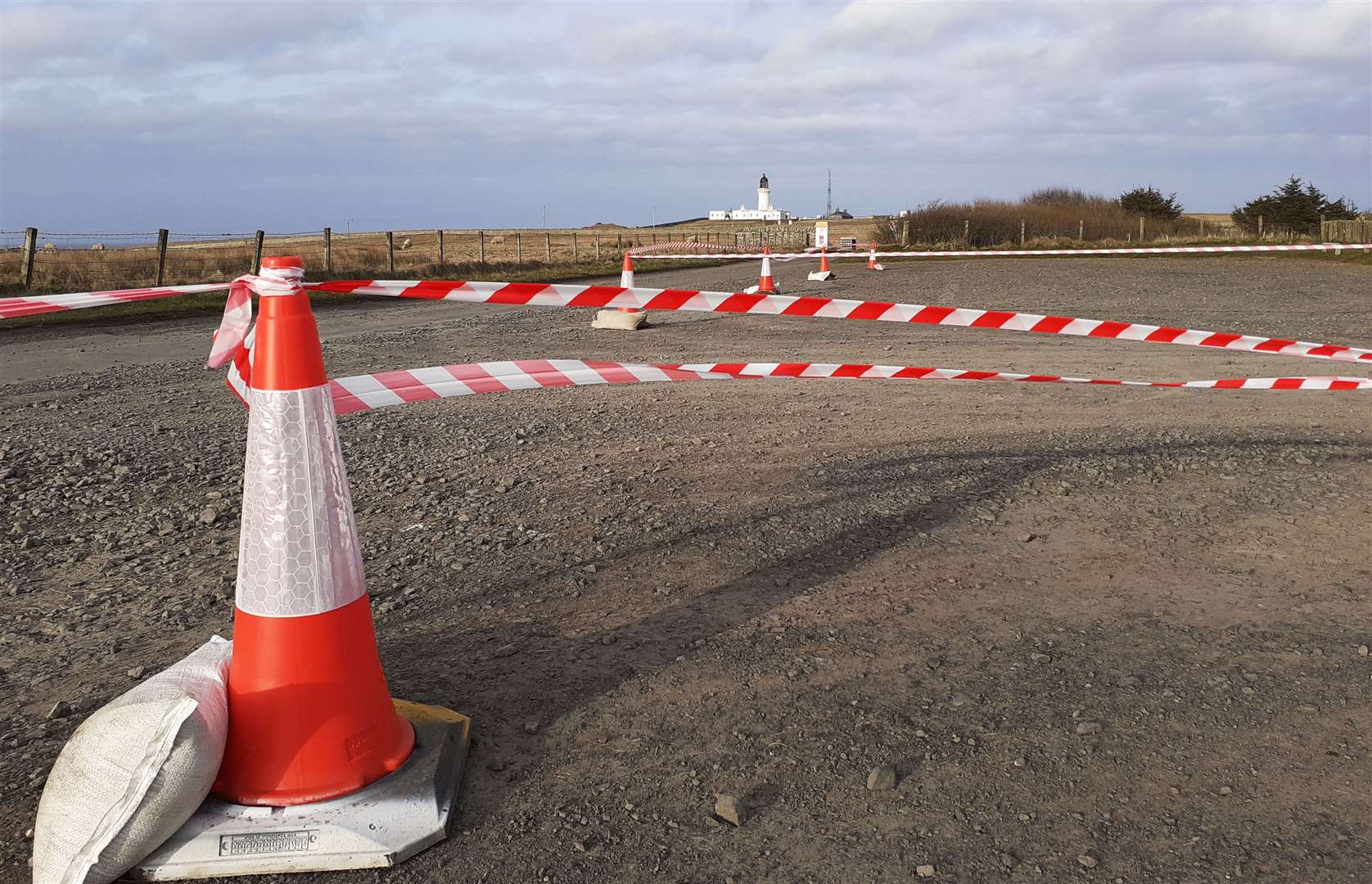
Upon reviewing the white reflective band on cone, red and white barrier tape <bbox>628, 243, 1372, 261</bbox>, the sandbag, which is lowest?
the sandbag

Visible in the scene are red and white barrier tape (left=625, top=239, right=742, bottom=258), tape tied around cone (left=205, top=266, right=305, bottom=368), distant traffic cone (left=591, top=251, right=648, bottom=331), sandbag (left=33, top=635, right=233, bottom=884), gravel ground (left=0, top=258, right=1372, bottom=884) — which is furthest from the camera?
red and white barrier tape (left=625, top=239, right=742, bottom=258)

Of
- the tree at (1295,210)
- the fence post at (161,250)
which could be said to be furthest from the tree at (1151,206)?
the fence post at (161,250)

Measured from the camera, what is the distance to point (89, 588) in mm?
4473

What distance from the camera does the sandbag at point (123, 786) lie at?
2506mm

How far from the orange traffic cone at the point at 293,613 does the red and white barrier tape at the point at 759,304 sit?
0.58m

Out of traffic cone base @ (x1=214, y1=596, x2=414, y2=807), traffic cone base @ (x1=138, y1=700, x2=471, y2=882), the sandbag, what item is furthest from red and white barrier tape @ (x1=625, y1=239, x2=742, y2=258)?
the sandbag

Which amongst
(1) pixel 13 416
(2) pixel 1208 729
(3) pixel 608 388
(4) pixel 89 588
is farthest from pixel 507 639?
(1) pixel 13 416

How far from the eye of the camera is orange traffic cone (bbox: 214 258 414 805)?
282 centimetres

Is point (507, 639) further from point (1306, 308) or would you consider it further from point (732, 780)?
point (1306, 308)

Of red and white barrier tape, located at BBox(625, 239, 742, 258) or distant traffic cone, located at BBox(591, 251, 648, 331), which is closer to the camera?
distant traffic cone, located at BBox(591, 251, 648, 331)

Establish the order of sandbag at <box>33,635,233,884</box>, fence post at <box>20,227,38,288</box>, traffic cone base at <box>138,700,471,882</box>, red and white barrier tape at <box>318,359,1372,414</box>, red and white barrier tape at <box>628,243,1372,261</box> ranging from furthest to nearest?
fence post at <box>20,227,38,288</box> → red and white barrier tape at <box>628,243,1372,261</box> → red and white barrier tape at <box>318,359,1372,414</box> → traffic cone base at <box>138,700,471,882</box> → sandbag at <box>33,635,233,884</box>

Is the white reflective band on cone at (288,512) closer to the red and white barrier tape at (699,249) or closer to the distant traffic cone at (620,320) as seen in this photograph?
the distant traffic cone at (620,320)

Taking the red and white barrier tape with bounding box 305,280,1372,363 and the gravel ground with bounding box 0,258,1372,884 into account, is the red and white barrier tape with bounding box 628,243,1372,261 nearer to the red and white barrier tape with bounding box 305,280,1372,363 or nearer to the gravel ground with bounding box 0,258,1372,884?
the red and white barrier tape with bounding box 305,280,1372,363

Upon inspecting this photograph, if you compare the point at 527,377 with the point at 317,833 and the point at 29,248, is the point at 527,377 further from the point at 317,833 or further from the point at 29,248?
the point at 29,248
